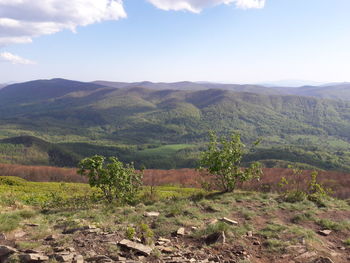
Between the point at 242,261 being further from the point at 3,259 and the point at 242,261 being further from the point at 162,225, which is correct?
the point at 3,259

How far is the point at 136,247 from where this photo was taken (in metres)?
9.07

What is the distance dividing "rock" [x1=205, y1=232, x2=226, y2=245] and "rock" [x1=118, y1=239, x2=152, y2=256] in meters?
2.69

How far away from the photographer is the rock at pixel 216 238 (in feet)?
34.1

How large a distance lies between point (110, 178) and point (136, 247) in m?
9.21

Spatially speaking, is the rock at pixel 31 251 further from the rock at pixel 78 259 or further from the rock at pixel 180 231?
the rock at pixel 180 231

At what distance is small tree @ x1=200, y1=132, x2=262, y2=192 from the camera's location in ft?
63.9

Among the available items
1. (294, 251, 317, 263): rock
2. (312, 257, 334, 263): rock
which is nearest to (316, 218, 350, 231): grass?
(294, 251, 317, 263): rock

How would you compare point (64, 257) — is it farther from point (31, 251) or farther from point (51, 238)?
point (51, 238)

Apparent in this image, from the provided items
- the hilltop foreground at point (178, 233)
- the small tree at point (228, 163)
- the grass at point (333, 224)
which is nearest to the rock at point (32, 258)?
the hilltop foreground at point (178, 233)

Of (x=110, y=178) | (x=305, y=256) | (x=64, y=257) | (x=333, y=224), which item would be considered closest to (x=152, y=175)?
(x=110, y=178)

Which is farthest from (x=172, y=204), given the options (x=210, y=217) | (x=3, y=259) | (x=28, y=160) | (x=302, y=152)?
(x=302, y=152)

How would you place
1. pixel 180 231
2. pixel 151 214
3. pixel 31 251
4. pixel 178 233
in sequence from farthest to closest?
pixel 151 214 → pixel 180 231 → pixel 178 233 → pixel 31 251

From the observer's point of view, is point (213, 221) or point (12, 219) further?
point (213, 221)

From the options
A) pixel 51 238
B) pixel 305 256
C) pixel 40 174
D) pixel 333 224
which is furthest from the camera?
pixel 40 174
